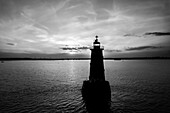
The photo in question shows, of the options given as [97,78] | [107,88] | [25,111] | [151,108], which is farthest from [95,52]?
[25,111]

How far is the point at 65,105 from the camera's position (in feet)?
80.6

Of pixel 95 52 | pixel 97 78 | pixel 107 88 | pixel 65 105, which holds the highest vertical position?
pixel 95 52

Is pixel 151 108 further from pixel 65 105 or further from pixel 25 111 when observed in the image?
pixel 25 111

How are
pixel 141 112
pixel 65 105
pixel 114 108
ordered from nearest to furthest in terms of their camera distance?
1. pixel 141 112
2. pixel 114 108
3. pixel 65 105

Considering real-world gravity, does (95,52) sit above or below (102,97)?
above

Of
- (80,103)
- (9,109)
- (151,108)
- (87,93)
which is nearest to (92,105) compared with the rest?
(80,103)

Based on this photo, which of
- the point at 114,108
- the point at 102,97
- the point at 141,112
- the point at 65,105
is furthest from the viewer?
the point at 102,97

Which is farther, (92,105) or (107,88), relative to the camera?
(107,88)

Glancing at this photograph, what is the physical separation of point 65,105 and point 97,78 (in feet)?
27.0

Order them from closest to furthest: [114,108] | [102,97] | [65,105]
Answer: [114,108] → [65,105] → [102,97]

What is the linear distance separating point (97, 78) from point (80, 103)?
6.03 m

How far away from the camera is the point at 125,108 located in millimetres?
22953

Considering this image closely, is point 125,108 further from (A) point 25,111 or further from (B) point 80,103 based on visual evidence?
(A) point 25,111

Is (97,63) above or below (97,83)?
above
